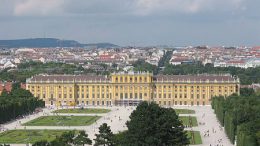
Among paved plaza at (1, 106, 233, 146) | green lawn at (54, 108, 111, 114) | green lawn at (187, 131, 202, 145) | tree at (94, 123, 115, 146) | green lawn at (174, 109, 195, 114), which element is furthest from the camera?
green lawn at (54, 108, 111, 114)

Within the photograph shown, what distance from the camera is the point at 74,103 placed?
95.6 meters

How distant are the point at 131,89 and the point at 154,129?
53.5 m

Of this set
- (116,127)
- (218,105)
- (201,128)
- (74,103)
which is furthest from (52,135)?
(74,103)

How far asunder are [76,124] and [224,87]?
32.0 meters

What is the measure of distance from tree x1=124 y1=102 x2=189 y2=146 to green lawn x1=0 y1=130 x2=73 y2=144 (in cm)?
1469

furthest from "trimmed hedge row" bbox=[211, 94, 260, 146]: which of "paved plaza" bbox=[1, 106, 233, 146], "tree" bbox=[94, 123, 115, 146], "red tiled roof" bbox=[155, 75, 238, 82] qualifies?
"red tiled roof" bbox=[155, 75, 238, 82]

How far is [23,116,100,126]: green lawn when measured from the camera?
229 feet

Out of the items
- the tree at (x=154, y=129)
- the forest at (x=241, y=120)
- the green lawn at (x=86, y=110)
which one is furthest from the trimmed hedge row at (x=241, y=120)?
the green lawn at (x=86, y=110)

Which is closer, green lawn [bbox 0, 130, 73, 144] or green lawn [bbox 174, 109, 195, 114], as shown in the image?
green lawn [bbox 0, 130, 73, 144]

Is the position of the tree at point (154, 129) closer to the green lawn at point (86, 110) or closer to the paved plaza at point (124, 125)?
the paved plaza at point (124, 125)

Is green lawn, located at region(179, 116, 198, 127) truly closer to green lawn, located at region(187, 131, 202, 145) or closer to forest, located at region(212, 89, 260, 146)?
forest, located at region(212, 89, 260, 146)

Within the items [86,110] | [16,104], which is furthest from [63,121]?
[86,110]

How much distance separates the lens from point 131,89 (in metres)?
96.4

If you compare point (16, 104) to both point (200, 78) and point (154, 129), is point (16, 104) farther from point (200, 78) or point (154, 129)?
→ point (154, 129)
